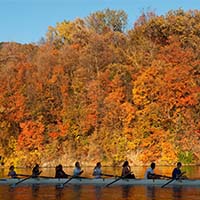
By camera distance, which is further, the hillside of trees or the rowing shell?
the hillside of trees

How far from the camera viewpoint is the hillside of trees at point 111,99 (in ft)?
183

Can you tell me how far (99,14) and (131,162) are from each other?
120ft

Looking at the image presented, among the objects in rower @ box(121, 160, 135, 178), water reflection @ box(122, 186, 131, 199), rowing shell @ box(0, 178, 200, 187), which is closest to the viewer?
water reflection @ box(122, 186, 131, 199)

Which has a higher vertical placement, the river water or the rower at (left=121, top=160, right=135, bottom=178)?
the rower at (left=121, top=160, right=135, bottom=178)

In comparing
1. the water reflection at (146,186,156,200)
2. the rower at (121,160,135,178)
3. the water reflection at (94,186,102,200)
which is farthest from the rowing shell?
the water reflection at (94,186,102,200)

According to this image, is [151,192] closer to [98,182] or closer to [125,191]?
[125,191]

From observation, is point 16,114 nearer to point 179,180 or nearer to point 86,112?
point 86,112

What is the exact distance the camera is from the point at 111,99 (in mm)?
60344

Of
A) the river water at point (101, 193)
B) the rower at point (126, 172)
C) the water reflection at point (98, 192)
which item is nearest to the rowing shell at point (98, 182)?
the rower at point (126, 172)

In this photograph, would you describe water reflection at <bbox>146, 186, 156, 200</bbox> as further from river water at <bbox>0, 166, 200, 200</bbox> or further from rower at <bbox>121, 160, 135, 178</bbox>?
rower at <bbox>121, 160, 135, 178</bbox>

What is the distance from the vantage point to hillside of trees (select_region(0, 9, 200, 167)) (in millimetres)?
55812

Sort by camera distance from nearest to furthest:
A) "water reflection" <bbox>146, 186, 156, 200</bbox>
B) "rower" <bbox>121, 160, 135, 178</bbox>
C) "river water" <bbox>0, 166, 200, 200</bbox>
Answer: "water reflection" <bbox>146, 186, 156, 200</bbox> → "river water" <bbox>0, 166, 200, 200</bbox> → "rower" <bbox>121, 160, 135, 178</bbox>

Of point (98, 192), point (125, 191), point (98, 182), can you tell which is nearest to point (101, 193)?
point (98, 192)

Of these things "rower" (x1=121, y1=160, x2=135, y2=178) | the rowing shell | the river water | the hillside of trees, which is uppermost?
the hillside of trees
